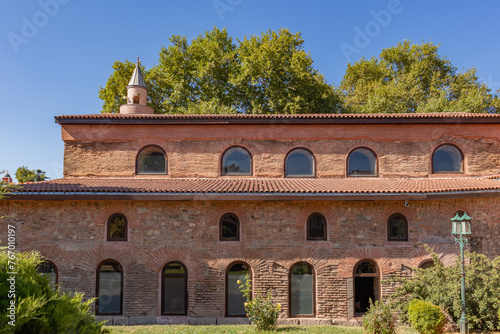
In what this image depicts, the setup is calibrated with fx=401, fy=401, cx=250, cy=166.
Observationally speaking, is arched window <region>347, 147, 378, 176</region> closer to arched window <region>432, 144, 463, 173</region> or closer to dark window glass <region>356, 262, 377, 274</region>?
arched window <region>432, 144, 463, 173</region>

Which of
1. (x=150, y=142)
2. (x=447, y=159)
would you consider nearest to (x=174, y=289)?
(x=150, y=142)

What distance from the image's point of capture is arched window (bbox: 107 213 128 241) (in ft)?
38.0

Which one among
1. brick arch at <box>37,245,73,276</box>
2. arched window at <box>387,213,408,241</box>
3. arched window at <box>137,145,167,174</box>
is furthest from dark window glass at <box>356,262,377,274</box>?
brick arch at <box>37,245,73,276</box>

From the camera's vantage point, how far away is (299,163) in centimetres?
1348

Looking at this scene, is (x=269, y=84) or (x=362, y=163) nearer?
(x=362, y=163)

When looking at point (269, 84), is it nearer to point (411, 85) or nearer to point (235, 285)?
point (411, 85)

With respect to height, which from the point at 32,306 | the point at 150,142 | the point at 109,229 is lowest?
the point at 32,306

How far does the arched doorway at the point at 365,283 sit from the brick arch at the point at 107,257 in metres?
6.35

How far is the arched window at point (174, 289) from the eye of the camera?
37.5 feet

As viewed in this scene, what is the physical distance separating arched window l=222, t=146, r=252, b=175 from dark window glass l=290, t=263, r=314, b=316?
3667 millimetres

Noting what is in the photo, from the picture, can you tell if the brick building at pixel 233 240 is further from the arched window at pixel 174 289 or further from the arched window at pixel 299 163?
the arched window at pixel 299 163

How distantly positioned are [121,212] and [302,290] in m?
5.64

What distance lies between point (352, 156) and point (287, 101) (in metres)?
12.2

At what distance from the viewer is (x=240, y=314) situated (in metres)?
11.4
